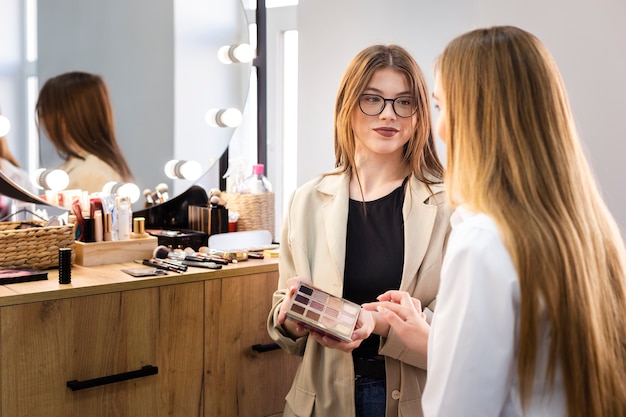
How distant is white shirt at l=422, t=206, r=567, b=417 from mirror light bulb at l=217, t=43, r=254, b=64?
139 centimetres

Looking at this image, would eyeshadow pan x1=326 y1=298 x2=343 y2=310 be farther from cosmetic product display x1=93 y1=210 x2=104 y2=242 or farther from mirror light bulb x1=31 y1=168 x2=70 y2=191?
mirror light bulb x1=31 y1=168 x2=70 y2=191

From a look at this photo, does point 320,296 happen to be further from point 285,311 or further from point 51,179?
point 51,179

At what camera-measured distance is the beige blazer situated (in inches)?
54.3

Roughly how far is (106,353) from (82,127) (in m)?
0.66

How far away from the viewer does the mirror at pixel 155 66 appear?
5.85ft

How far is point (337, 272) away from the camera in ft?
4.64

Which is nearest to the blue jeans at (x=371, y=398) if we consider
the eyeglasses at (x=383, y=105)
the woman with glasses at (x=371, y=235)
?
the woman with glasses at (x=371, y=235)

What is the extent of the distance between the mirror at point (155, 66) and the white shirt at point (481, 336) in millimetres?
1256

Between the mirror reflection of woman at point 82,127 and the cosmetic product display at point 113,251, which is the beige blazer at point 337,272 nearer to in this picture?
the cosmetic product display at point 113,251

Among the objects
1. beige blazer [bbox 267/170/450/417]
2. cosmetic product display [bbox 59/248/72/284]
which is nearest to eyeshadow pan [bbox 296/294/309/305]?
beige blazer [bbox 267/170/450/417]

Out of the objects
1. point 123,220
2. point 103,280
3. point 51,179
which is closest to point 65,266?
point 103,280

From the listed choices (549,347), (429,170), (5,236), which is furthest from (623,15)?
(5,236)

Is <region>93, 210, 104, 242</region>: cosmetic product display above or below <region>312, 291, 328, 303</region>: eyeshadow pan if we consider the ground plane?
above

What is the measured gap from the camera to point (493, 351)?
82 centimetres
